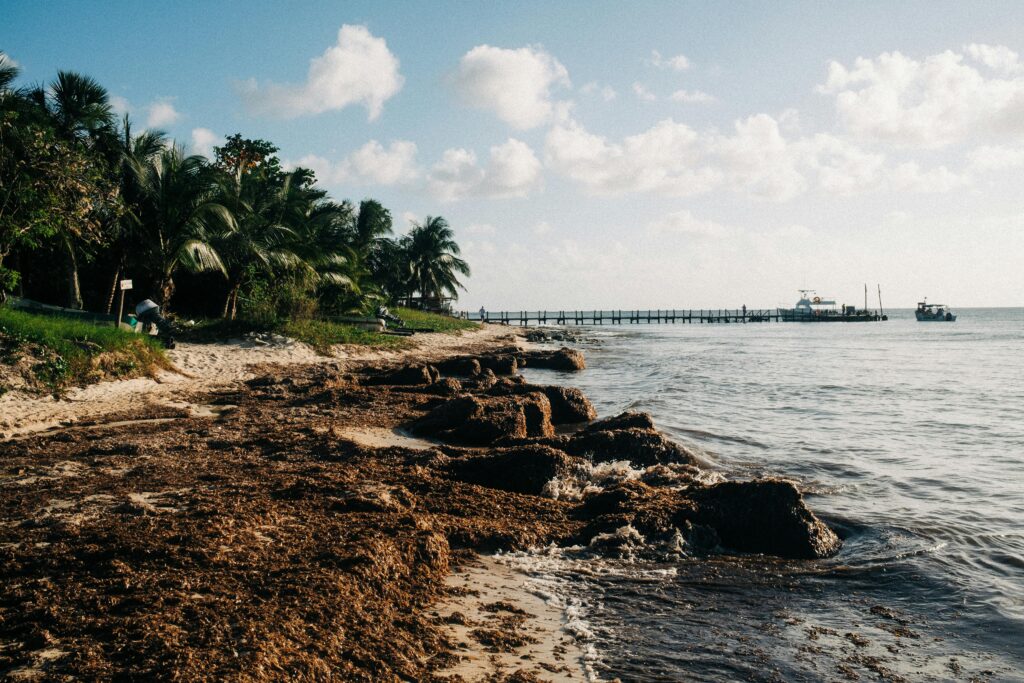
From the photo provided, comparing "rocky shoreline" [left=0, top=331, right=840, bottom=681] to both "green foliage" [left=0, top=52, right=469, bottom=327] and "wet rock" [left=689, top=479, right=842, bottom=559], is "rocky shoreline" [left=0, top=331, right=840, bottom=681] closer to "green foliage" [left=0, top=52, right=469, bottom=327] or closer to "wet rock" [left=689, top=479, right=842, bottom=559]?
"wet rock" [left=689, top=479, right=842, bottom=559]

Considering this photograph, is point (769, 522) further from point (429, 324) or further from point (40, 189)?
point (429, 324)

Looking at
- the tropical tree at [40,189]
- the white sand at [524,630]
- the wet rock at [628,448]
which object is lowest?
the white sand at [524,630]

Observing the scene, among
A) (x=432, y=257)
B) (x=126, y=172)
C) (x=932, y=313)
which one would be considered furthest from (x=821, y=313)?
(x=126, y=172)

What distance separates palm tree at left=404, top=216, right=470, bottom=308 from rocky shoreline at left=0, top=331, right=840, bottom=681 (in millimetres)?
41135

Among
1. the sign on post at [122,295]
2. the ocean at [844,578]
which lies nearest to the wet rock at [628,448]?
the ocean at [844,578]

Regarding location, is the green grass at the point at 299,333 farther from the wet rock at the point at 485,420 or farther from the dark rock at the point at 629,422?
the dark rock at the point at 629,422

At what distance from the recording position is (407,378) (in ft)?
50.5

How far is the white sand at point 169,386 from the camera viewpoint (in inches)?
375

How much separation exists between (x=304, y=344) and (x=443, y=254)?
30757 millimetres

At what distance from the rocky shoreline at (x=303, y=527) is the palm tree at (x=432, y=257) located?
41.1 meters

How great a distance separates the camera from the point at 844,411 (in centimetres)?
1520

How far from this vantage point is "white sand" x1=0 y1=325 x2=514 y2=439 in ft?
31.3

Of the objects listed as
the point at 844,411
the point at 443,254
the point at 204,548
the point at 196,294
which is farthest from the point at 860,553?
the point at 443,254

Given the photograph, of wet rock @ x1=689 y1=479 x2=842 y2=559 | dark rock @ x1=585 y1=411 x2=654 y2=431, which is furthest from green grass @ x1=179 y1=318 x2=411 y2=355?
wet rock @ x1=689 y1=479 x2=842 y2=559
